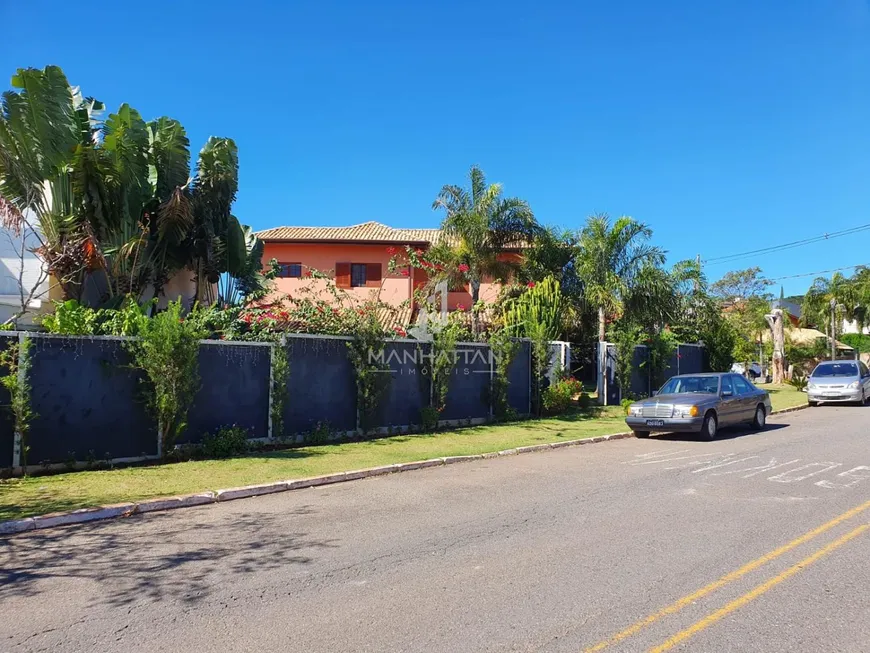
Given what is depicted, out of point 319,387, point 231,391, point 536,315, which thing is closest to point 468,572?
point 231,391

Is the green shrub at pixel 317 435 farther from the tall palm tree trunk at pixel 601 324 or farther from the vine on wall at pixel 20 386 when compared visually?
the tall palm tree trunk at pixel 601 324

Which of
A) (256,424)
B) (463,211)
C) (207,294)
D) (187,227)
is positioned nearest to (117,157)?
(187,227)

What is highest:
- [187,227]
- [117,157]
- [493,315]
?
[117,157]

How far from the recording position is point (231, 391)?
12.2m

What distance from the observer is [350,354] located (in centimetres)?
1419

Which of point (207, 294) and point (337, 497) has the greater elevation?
point (207, 294)

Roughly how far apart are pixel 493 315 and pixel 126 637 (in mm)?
19911

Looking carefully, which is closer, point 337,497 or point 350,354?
point 337,497

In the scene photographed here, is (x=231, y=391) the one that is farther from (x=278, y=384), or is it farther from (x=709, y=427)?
(x=709, y=427)

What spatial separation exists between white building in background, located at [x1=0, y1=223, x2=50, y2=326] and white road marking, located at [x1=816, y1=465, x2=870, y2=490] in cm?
1551

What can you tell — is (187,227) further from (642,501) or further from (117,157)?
(642,501)

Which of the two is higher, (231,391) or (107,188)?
(107,188)

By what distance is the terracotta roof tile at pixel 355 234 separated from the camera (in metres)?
32.4

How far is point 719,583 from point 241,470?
7492 mm
